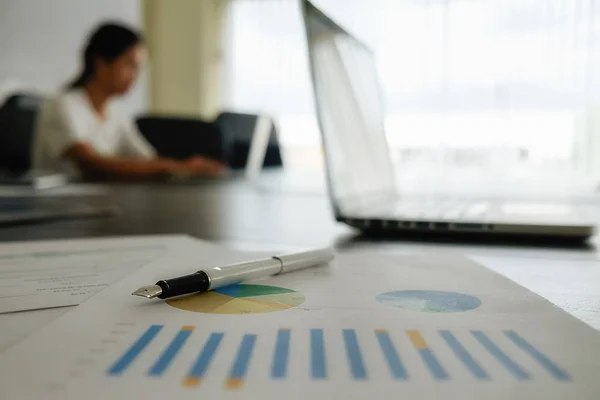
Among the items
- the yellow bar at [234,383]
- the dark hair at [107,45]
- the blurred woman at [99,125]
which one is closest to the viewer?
the yellow bar at [234,383]

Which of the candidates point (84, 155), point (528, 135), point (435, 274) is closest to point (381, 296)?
point (435, 274)

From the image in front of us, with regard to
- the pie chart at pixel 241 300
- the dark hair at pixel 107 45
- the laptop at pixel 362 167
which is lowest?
the pie chart at pixel 241 300

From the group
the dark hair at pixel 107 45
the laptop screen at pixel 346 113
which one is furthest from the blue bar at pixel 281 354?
the dark hair at pixel 107 45

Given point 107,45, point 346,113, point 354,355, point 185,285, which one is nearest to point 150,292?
point 185,285

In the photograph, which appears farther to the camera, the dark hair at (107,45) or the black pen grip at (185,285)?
the dark hair at (107,45)

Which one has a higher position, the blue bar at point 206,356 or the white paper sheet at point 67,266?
the white paper sheet at point 67,266

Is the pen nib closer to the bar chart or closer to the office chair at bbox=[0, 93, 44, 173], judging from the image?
the bar chart

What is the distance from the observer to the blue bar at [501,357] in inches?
8.0

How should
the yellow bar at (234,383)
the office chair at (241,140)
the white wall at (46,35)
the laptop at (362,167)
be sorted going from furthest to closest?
the white wall at (46,35) < the office chair at (241,140) < the laptop at (362,167) < the yellow bar at (234,383)

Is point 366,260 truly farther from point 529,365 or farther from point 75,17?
point 75,17

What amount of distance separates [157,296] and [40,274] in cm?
13

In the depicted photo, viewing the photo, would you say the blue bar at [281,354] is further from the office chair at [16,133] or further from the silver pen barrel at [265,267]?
the office chair at [16,133]

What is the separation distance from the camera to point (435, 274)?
0.38 metres

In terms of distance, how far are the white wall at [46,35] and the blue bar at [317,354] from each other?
9.62 feet
